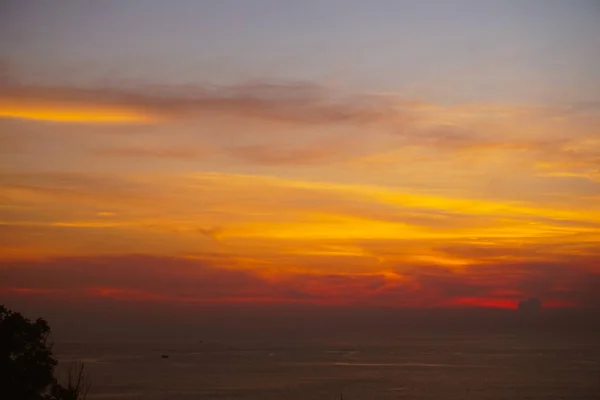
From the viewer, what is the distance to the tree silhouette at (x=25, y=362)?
24.1 m

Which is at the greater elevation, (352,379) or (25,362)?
(25,362)

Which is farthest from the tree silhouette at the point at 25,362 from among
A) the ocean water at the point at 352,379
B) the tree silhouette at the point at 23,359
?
the ocean water at the point at 352,379

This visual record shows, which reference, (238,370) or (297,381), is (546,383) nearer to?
(297,381)

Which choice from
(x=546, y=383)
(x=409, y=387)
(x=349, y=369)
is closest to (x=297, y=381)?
(x=409, y=387)

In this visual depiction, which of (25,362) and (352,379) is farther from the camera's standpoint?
(352,379)

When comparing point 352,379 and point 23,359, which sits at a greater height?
point 23,359

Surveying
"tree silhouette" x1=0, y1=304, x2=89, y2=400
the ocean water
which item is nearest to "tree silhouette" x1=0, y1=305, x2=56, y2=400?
"tree silhouette" x1=0, y1=304, x2=89, y2=400

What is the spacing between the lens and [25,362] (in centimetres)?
2466

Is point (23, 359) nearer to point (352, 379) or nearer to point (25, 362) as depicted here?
point (25, 362)

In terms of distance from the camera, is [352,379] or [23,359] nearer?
[23,359]

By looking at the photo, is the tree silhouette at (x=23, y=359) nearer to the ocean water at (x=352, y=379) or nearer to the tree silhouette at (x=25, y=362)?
the tree silhouette at (x=25, y=362)

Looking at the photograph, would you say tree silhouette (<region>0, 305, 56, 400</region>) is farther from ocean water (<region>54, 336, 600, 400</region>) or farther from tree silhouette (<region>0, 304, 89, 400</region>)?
ocean water (<region>54, 336, 600, 400</region>)

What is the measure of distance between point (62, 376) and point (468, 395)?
219ft

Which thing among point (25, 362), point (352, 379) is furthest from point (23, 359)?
point (352, 379)
